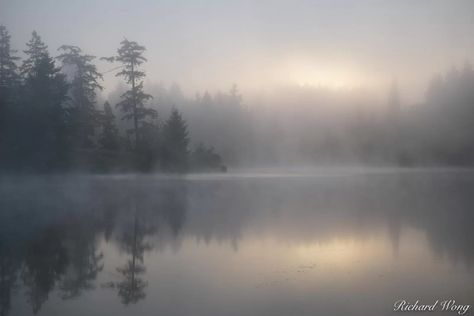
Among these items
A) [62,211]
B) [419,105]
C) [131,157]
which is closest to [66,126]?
[131,157]

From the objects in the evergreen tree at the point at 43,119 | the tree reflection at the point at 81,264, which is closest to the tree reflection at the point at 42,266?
the tree reflection at the point at 81,264

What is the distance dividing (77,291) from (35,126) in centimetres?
2197

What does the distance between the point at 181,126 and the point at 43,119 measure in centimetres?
1180

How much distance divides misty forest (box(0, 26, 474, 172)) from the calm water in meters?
11.7

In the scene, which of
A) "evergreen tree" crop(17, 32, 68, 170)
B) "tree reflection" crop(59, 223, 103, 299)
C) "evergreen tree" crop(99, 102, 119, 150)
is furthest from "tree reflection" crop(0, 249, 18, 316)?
"evergreen tree" crop(99, 102, 119, 150)

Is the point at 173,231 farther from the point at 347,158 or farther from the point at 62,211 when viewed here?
the point at 347,158

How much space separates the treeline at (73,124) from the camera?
85.0 feet

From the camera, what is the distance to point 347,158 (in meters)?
50.0

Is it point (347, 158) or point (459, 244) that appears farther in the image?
point (347, 158)

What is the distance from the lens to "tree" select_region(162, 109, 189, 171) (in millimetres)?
33938

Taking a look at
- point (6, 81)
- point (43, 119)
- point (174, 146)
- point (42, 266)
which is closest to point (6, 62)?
point (6, 81)

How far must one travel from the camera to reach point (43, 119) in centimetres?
2661

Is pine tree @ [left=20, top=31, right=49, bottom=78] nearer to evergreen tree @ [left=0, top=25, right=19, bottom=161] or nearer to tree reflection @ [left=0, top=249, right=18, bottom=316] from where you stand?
evergreen tree @ [left=0, top=25, right=19, bottom=161]

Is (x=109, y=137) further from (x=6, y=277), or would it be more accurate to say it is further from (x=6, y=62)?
(x=6, y=277)
